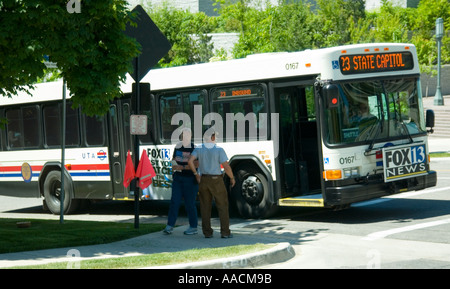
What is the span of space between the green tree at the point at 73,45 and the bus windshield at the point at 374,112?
12.1 feet

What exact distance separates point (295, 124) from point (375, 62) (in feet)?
6.15

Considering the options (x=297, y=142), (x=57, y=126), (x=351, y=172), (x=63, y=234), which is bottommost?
(x=63, y=234)

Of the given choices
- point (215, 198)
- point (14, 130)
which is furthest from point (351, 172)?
point (14, 130)

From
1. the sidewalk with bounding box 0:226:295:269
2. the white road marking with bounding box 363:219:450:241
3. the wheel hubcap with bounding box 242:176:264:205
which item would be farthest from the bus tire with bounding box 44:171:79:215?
the white road marking with bounding box 363:219:450:241

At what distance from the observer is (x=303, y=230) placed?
500 inches

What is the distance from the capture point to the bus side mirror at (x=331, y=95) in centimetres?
1263

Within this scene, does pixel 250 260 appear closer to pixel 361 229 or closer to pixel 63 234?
pixel 361 229

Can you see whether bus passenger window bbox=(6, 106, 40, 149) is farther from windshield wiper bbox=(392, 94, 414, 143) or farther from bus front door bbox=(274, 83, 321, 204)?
windshield wiper bbox=(392, 94, 414, 143)

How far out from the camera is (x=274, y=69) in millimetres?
13695

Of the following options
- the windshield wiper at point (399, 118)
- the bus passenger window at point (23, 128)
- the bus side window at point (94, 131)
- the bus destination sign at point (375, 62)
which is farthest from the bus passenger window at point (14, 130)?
the windshield wiper at point (399, 118)

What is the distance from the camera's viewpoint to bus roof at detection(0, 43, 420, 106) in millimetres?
12977

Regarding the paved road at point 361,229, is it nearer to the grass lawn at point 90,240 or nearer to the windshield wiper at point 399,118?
the grass lawn at point 90,240
